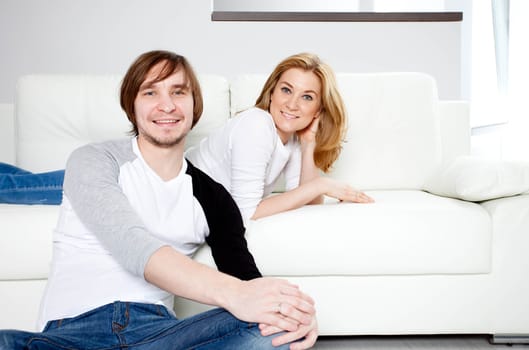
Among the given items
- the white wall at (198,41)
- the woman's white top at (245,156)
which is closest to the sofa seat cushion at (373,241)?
the woman's white top at (245,156)

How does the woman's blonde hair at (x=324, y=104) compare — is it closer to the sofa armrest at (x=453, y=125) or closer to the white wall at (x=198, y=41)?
the sofa armrest at (x=453, y=125)

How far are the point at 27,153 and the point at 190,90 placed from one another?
1.24 m

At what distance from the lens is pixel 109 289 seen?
1.30 m

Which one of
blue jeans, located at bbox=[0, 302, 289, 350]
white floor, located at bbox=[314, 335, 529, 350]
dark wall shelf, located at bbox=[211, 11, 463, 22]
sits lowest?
white floor, located at bbox=[314, 335, 529, 350]

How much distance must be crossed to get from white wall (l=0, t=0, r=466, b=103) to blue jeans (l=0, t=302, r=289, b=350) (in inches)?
109

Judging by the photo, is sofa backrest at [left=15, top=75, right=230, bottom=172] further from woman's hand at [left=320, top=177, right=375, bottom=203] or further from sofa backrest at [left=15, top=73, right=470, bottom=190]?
woman's hand at [left=320, top=177, right=375, bottom=203]

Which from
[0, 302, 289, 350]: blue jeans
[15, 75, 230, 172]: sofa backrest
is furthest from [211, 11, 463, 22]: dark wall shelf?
[0, 302, 289, 350]: blue jeans

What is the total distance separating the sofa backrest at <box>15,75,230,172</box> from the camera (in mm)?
2449

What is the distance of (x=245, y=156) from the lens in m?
Answer: 1.84

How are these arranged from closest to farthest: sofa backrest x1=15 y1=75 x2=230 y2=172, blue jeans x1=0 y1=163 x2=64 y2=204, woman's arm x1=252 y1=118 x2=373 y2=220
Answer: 1. woman's arm x1=252 y1=118 x2=373 y2=220
2. blue jeans x1=0 y1=163 x2=64 y2=204
3. sofa backrest x1=15 y1=75 x2=230 y2=172

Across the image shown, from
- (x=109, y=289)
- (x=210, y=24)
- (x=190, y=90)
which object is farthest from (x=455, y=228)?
(x=210, y=24)

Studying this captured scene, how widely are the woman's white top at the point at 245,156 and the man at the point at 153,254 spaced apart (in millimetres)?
308

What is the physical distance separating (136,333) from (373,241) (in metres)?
0.86

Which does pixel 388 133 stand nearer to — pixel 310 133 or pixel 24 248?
pixel 310 133
